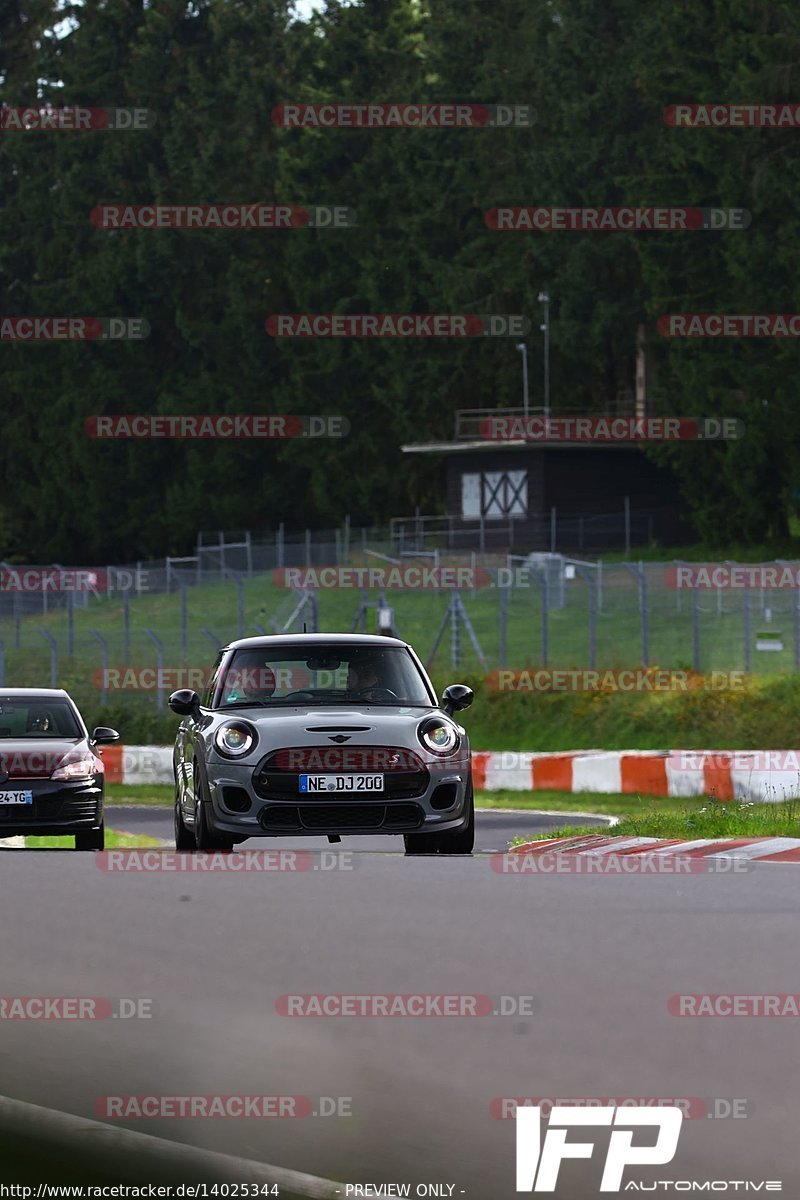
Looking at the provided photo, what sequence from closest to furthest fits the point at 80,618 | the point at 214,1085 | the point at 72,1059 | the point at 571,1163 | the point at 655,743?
1. the point at 571,1163
2. the point at 214,1085
3. the point at 72,1059
4. the point at 655,743
5. the point at 80,618

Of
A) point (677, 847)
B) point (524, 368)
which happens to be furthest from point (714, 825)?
point (524, 368)

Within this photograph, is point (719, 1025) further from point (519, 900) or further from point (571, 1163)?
point (519, 900)

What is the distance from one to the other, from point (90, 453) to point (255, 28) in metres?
18.5

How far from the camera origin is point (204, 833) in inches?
609

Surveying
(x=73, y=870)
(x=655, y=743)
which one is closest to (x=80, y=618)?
(x=655, y=743)

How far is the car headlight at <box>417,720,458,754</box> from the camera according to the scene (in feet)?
50.2

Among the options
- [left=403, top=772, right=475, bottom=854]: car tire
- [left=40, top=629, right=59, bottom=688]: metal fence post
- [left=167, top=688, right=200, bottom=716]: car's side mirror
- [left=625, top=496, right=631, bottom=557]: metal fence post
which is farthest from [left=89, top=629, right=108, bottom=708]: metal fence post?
[left=625, top=496, right=631, bottom=557]: metal fence post

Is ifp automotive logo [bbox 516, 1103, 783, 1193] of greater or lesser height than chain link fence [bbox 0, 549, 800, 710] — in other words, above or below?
above

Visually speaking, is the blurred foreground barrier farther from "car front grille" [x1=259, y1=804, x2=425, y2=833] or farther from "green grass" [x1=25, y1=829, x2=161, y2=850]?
"green grass" [x1=25, y1=829, x2=161, y2=850]

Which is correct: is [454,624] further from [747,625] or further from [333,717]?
[333,717]

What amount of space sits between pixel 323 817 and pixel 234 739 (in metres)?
0.76

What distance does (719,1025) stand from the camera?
856 cm

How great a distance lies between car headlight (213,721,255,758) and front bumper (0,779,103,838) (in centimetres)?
306

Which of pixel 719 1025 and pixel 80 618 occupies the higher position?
pixel 719 1025
